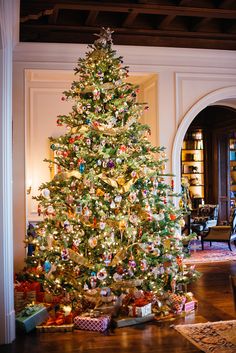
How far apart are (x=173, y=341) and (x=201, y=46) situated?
15.1 ft

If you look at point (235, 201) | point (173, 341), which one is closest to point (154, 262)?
point (173, 341)

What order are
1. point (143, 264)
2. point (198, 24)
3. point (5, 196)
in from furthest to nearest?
point (198, 24)
point (143, 264)
point (5, 196)

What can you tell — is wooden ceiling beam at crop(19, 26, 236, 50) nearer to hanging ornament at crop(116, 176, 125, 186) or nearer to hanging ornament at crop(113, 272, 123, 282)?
hanging ornament at crop(116, 176, 125, 186)

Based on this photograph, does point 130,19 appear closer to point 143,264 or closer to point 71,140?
point 71,140

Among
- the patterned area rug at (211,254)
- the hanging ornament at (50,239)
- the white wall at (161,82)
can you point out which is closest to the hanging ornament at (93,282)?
the hanging ornament at (50,239)

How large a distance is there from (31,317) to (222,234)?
17.5 ft

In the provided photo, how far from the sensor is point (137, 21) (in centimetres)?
661

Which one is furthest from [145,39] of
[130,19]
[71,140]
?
[71,140]

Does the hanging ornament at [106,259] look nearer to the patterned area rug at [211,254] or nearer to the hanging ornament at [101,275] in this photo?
the hanging ornament at [101,275]

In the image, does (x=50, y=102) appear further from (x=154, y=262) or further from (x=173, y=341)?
(x=173, y=341)

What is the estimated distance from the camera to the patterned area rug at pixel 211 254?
8078mm

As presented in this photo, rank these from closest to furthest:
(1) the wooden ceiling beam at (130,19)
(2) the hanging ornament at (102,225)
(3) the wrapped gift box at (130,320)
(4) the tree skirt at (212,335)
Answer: (4) the tree skirt at (212,335), (3) the wrapped gift box at (130,320), (2) the hanging ornament at (102,225), (1) the wooden ceiling beam at (130,19)

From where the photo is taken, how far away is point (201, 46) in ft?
23.4

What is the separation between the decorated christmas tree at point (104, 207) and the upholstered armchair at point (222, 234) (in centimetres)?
399
